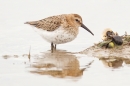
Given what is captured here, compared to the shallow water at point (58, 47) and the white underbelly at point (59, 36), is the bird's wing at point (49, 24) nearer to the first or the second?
the white underbelly at point (59, 36)

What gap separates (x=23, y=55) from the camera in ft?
42.8

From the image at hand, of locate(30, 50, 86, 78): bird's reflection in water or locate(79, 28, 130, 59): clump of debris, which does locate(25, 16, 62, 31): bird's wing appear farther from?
locate(79, 28, 130, 59): clump of debris

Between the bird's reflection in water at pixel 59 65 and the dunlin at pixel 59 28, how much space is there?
52cm

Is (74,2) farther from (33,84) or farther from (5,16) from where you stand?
(33,84)

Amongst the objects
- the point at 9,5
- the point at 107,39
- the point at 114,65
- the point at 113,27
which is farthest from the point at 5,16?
the point at 114,65

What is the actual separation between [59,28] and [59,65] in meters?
2.25

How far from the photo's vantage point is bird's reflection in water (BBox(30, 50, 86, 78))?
11.0 metres

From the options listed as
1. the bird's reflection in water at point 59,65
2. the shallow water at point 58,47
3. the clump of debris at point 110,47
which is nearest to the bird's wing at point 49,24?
the shallow water at point 58,47

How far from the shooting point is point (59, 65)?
11.8 m

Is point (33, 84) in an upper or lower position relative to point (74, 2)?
lower

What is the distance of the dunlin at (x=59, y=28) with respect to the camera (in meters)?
13.7

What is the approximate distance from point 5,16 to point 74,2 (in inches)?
115

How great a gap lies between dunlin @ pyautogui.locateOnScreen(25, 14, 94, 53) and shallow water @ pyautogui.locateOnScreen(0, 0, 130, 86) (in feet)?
1.16

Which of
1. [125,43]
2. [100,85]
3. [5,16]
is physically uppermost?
[5,16]
